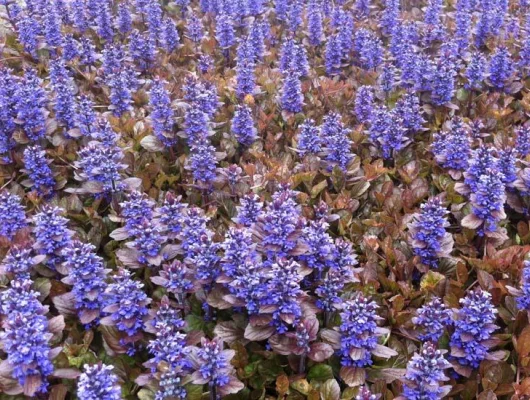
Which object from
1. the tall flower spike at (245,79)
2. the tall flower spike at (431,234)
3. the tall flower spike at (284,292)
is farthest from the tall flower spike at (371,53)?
the tall flower spike at (284,292)

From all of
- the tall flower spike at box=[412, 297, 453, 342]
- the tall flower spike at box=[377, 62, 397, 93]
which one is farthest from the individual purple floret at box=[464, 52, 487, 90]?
the tall flower spike at box=[412, 297, 453, 342]

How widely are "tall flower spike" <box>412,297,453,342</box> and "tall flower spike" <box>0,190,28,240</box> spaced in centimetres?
357

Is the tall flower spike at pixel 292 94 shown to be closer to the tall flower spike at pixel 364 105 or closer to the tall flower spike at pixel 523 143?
the tall flower spike at pixel 364 105

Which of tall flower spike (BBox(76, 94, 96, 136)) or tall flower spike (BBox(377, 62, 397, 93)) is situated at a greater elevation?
tall flower spike (BBox(76, 94, 96, 136))

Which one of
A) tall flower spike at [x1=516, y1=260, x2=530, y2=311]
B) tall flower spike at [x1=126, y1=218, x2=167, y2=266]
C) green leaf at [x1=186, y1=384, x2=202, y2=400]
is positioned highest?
tall flower spike at [x1=126, y1=218, x2=167, y2=266]

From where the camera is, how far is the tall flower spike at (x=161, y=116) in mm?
6695

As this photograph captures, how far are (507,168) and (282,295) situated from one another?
2819 mm

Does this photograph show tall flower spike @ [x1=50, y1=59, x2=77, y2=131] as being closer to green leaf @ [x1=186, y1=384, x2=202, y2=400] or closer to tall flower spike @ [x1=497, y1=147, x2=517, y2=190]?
green leaf @ [x1=186, y1=384, x2=202, y2=400]

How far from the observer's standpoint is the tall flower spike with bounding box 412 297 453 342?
14.8ft

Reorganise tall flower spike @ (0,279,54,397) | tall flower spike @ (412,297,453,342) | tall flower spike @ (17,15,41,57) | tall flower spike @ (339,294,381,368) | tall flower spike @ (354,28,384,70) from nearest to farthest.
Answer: tall flower spike @ (0,279,54,397) → tall flower spike @ (339,294,381,368) → tall flower spike @ (412,297,453,342) → tall flower spike @ (17,15,41,57) → tall flower spike @ (354,28,384,70)

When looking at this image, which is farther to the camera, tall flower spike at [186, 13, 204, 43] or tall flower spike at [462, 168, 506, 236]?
tall flower spike at [186, 13, 204, 43]

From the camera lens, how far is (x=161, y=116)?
6734 mm

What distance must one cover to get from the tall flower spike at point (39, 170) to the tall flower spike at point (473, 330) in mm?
4253

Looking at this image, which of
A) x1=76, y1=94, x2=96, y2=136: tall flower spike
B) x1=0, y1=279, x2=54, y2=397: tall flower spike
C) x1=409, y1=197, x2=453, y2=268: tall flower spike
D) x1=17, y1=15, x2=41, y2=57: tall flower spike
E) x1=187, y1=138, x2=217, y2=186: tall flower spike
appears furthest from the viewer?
x1=17, y1=15, x2=41, y2=57: tall flower spike
